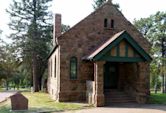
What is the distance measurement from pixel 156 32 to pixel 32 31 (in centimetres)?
2156

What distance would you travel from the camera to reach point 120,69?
24.5 meters

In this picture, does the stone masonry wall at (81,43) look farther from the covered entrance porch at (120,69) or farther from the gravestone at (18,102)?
the gravestone at (18,102)

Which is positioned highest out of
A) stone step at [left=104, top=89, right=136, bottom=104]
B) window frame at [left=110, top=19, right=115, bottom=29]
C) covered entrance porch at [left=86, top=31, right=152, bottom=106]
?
window frame at [left=110, top=19, right=115, bottom=29]

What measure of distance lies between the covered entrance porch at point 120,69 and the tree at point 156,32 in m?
23.1

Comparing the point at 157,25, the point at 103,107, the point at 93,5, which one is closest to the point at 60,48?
the point at 103,107

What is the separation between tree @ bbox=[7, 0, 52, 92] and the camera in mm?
38344

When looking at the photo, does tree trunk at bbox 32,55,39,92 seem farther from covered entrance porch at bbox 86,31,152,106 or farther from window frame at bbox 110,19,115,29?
window frame at bbox 110,19,115,29

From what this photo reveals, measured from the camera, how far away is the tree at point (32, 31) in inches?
1510

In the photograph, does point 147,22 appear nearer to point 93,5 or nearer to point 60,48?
point 93,5

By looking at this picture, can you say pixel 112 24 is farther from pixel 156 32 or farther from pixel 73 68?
pixel 156 32

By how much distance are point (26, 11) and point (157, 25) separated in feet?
74.0

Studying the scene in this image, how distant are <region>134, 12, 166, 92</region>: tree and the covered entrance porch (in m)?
23.1

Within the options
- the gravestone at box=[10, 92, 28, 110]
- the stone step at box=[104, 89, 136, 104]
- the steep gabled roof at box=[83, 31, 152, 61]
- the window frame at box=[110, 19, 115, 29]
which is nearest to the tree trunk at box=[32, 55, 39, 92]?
the window frame at box=[110, 19, 115, 29]

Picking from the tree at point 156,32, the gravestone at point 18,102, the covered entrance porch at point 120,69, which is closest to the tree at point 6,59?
the covered entrance porch at point 120,69
